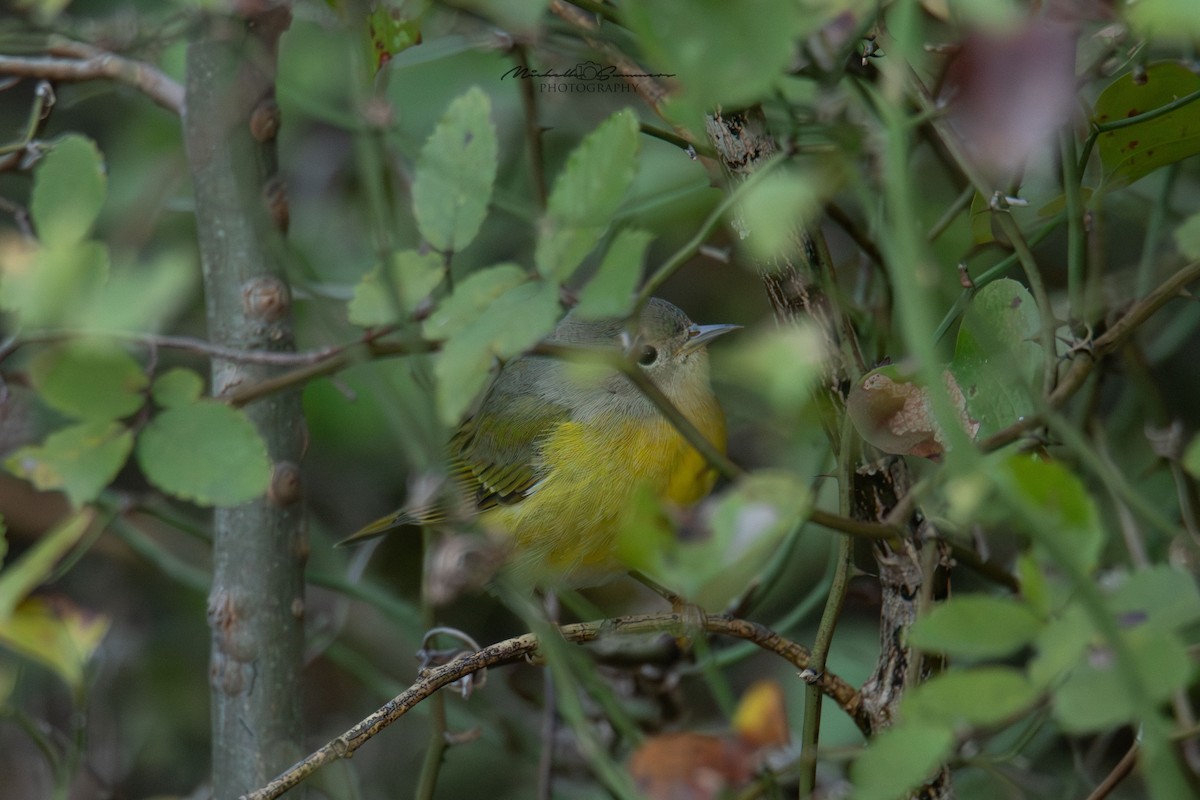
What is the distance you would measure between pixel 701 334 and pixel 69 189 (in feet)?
5.84

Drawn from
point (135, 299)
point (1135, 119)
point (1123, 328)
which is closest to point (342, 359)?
point (135, 299)

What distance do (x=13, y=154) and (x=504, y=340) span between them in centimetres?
122

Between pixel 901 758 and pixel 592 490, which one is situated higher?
pixel 901 758

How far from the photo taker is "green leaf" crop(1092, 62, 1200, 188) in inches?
57.4

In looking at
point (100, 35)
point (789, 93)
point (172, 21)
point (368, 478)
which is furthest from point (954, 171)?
point (368, 478)

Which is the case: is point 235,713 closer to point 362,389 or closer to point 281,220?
point 281,220

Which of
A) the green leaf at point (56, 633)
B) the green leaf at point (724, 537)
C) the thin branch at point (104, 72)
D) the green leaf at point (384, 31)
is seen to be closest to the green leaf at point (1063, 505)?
the green leaf at point (724, 537)

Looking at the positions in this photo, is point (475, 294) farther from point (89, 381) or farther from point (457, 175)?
point (89, 381)

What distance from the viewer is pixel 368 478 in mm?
3602

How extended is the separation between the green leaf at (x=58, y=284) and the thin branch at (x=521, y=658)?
1.88 feet

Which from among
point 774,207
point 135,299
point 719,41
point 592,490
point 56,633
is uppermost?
point 719,41

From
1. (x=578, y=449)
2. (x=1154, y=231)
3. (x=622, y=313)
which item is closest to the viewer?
(x=622, y=313)

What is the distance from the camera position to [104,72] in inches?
74.7

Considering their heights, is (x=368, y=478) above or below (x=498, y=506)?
below
